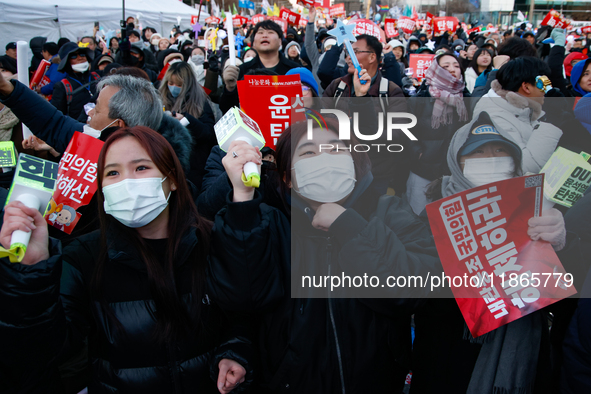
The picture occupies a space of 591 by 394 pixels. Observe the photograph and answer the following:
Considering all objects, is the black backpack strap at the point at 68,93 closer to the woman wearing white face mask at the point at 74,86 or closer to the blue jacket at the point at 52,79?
the woman wearing white face mask at the point at 74,86

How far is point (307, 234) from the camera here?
168 cm

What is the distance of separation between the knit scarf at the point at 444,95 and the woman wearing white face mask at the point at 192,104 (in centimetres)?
209

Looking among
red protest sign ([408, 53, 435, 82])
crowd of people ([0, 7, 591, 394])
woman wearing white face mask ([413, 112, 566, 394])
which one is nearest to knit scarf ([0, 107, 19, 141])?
crowd of people ([0, 7, 591, 394])

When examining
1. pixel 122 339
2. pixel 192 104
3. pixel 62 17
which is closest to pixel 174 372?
pixel 122 339

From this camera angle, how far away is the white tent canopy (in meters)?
12.5

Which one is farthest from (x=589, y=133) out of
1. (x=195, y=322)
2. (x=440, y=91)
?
(x=195, y=322)

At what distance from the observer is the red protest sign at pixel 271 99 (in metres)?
2.55

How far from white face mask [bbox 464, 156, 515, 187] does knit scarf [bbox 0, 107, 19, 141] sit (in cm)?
369

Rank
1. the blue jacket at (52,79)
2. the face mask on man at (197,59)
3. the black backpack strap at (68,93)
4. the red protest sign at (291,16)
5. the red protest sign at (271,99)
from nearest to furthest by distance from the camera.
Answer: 1. the red protest sign at (271,99)
2. the black backpack strap at (68,93)
3. the blue jacket at (52,79)
4. the face mask on man at (197,59)
5. the red protest sign at (291,16)

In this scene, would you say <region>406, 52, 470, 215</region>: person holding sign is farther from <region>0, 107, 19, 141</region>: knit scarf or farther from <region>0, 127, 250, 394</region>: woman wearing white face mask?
<region>0, 107, 19, 141</region>: knit scarf

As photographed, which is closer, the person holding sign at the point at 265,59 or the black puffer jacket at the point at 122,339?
the black puffer jacket at the point at 122,339

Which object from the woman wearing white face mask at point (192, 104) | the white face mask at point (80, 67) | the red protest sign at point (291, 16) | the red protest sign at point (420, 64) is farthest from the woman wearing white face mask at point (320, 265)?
the red protest sign at point (291, 16)

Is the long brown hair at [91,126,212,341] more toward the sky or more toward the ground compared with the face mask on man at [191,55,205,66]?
more toward the ground

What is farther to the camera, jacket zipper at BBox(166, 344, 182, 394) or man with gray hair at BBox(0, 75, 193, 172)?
man with gray hair at BBox(0, 75, 193, 172)
